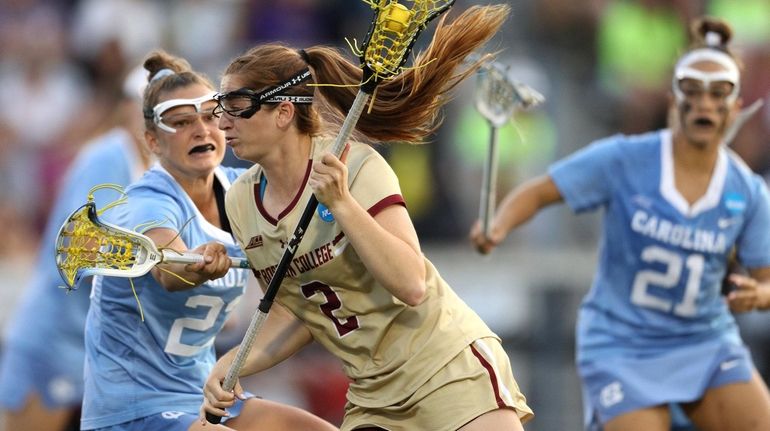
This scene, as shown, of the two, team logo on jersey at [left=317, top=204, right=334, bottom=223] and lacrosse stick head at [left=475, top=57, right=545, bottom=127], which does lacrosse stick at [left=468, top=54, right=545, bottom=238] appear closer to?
lacrosse stick head at [left=475, top=57, right=545, bottom=127]

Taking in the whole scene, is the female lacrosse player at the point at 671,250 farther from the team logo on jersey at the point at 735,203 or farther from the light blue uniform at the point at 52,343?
the light blue uniform at the point at 52,343

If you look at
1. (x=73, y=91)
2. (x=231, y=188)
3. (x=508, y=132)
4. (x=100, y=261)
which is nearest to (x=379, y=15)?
(x=231, y=188)

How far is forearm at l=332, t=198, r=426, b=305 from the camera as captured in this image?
13.8 feet

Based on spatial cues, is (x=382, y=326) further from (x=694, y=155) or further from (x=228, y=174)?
(x=694, y=155)

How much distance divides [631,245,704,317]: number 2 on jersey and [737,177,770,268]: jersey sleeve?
0.22 m

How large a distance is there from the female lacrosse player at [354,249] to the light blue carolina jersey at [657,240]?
1.80m

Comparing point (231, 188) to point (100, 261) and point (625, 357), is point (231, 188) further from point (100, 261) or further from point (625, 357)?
point (625, 357)

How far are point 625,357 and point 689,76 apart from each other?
4.13 ft

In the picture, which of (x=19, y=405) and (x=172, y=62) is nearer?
(x=172, y=62)

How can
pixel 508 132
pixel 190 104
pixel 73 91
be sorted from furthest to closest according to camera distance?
1. pixel 73 91
2. pixel 508 132
3. pixel 190 104

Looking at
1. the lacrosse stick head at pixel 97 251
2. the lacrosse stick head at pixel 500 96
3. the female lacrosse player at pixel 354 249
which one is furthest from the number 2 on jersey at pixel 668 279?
the lacrosse stick head at pixel 97 251

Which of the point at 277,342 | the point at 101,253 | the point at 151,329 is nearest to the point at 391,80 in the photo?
the point at 277,342

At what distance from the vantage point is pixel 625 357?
627 cm

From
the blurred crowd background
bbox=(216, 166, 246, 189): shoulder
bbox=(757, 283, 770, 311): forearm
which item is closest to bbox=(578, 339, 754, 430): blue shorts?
bbox=(757, 283, 770, 311): forearm
